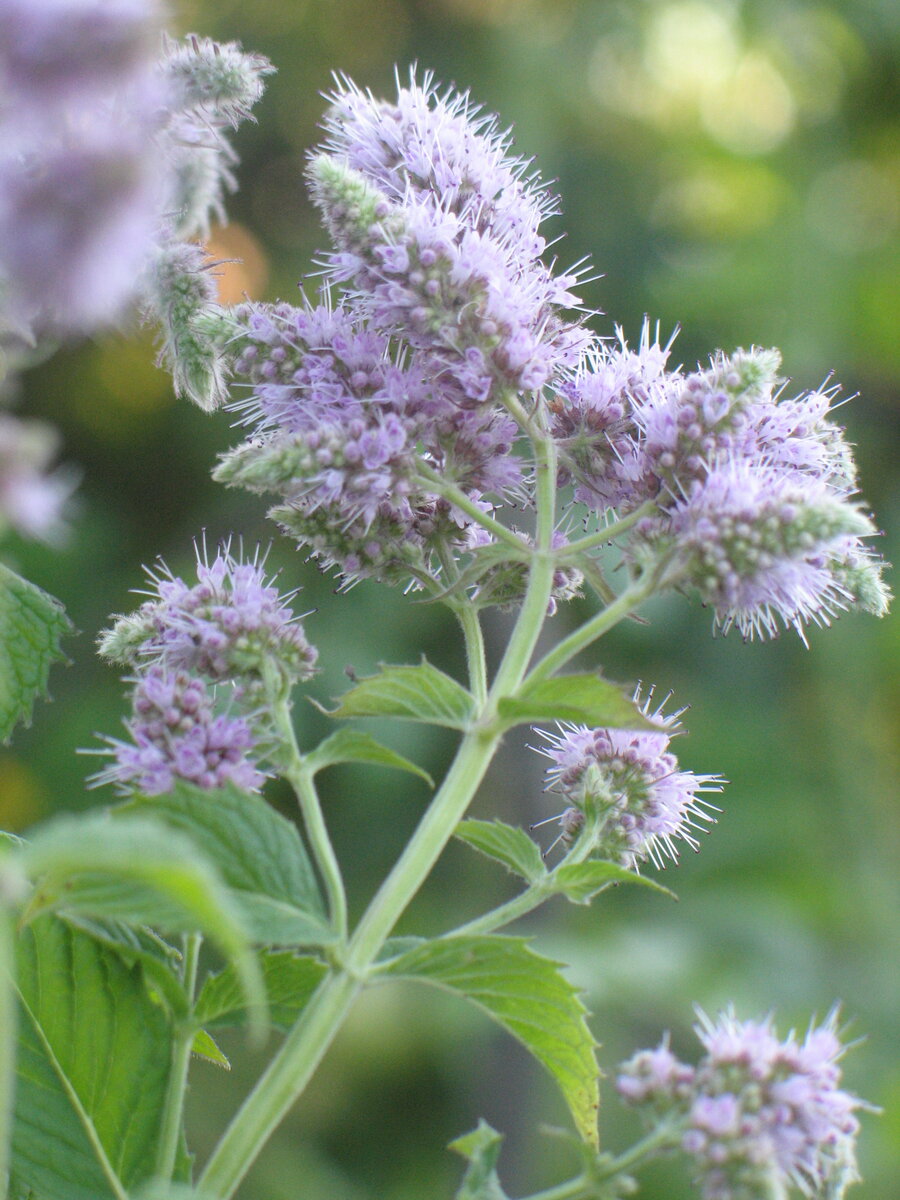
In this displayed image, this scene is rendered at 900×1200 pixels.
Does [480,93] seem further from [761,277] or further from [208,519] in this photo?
[208,519]

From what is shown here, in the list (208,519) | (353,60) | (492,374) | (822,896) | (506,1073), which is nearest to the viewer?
(492,374)

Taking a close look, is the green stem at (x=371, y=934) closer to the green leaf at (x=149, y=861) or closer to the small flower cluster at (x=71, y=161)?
the green leaf at (x=149, y=861)

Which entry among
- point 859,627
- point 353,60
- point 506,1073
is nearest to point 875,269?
point 859,627

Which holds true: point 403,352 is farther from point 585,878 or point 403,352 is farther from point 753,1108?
point 753,1108

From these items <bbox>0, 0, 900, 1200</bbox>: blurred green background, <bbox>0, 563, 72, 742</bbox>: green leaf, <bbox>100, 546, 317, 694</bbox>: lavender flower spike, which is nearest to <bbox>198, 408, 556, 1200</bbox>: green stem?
<bbox>100, 546, 317, 694</bbox>: lavender flower spike

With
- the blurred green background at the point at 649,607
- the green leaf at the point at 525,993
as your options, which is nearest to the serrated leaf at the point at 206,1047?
the green leaf at the point at 525,993
